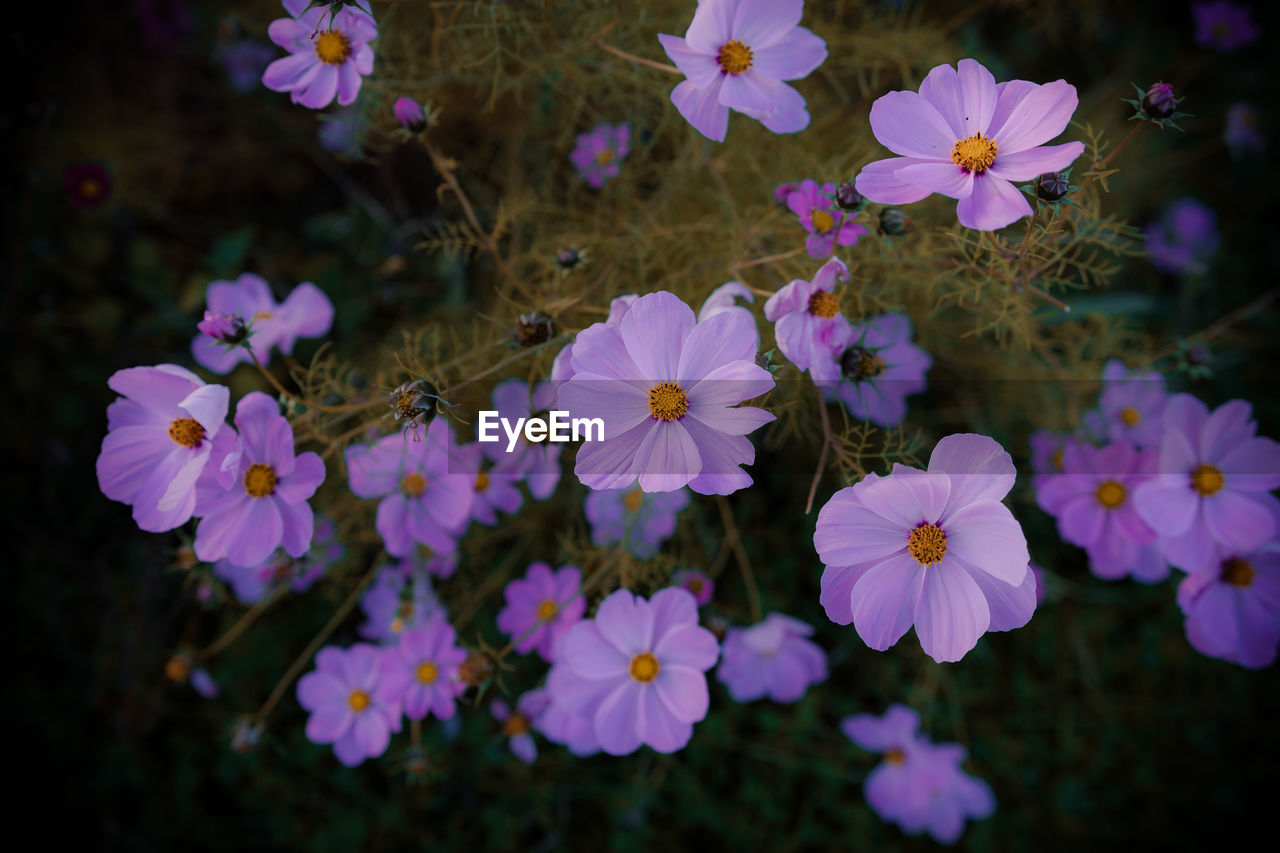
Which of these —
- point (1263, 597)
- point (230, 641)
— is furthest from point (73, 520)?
point (1263, 597)

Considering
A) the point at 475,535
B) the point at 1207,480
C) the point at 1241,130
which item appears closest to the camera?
the point at 1207,480

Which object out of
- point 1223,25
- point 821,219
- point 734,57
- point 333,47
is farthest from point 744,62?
point 1223,25

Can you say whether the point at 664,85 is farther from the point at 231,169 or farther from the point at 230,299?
the point at 231,169

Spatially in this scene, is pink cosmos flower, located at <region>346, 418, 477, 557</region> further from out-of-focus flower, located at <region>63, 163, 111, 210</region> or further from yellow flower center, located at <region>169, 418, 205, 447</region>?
out-of-focus flower, located at <region>63, 163, 111, 210</region>

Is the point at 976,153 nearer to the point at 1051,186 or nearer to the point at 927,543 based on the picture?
the point at 1051,186

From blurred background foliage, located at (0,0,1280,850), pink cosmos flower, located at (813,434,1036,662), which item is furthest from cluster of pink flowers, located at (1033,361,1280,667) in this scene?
pink cosmos flower, located at (813,434,1036,662)

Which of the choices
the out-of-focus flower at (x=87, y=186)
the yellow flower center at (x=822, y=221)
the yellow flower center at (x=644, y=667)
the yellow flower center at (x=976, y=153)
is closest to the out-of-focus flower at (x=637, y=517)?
the yellow flower center at (x=644, y=667)
